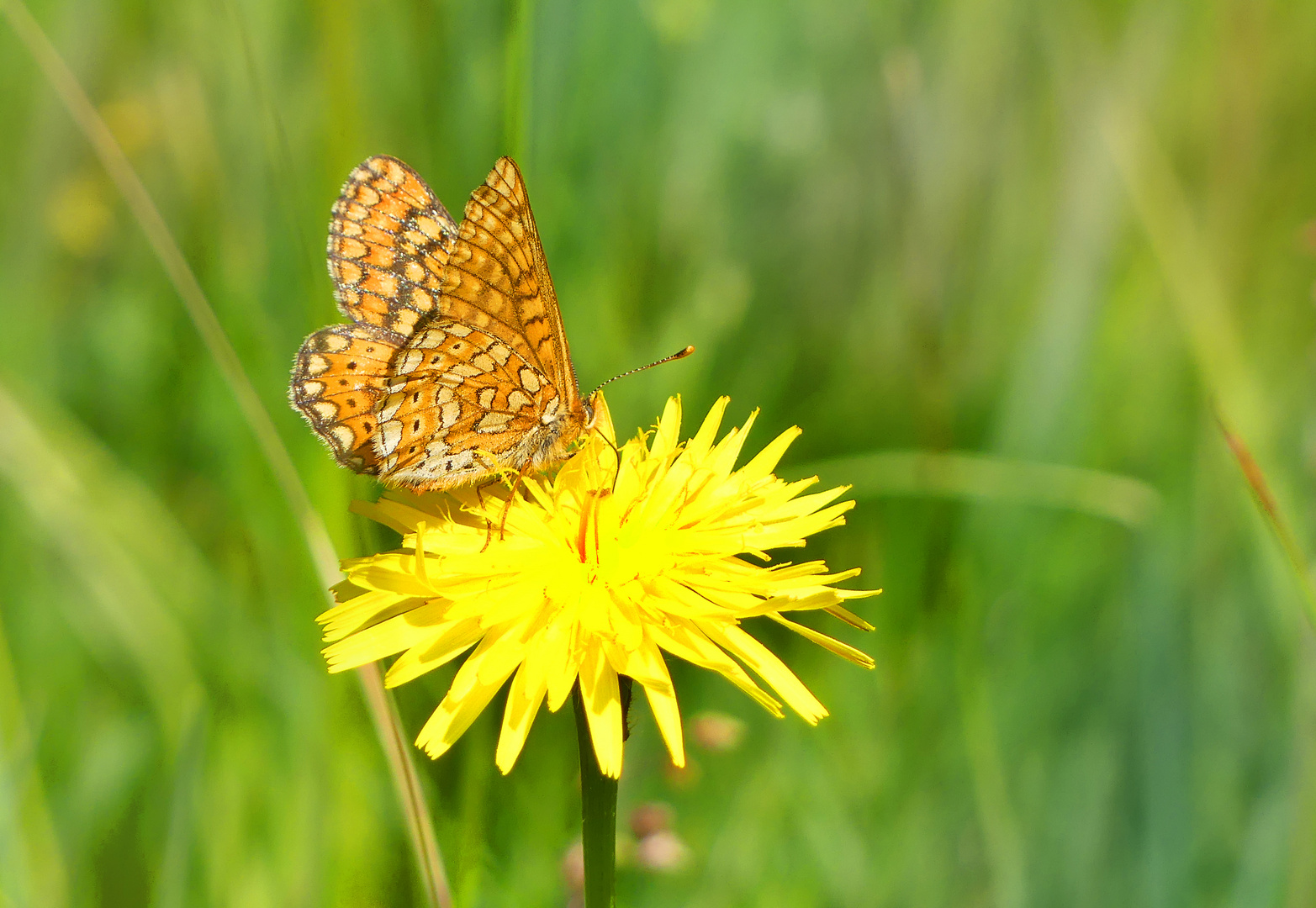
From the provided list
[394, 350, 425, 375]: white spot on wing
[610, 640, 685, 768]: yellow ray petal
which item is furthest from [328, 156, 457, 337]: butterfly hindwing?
[610, 640, 685, 768]: yellow ray petal

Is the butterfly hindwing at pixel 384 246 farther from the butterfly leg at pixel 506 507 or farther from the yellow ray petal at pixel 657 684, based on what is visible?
the yellow ray petal at pixel 657 684

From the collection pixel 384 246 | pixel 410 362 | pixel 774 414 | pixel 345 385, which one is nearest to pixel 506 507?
pixel 410 362

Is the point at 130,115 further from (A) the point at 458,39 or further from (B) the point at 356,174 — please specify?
(B) the point at 356,174

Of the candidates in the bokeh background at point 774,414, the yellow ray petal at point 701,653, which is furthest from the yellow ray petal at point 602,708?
the bokeh background at point 774,414

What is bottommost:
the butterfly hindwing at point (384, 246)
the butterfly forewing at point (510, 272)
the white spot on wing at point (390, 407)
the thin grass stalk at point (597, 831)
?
the thin grass stalk at point (597, 831)

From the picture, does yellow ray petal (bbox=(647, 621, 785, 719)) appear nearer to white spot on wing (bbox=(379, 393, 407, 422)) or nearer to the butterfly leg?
the butterfly leg

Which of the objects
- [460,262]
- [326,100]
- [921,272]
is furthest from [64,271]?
[921,272]
